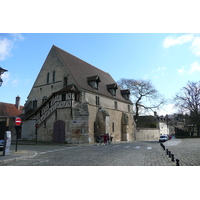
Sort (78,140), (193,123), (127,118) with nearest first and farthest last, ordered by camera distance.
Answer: (78,140)
(193,123)
(127,118)

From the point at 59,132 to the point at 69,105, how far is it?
382cm

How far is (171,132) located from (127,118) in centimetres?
6072

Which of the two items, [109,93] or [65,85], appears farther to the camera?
[109,93]

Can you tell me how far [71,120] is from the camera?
2261cm

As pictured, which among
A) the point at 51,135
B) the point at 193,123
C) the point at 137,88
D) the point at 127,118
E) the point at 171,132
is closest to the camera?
the point at 51,135

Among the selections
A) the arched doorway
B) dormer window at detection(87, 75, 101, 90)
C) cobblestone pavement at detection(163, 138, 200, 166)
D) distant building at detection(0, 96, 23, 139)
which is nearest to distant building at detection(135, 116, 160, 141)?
dormer window at detection(87, 75, 101, 90)

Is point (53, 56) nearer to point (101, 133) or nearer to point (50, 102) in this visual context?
point (50, 102)

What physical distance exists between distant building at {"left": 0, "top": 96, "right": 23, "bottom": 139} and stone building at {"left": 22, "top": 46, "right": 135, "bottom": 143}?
2.40 m

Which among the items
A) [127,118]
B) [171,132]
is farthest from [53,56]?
[171,132]

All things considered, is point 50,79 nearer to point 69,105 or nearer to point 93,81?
point 93,81

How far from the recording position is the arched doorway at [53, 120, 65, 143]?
23011 millimetres

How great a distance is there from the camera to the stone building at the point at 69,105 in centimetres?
2255

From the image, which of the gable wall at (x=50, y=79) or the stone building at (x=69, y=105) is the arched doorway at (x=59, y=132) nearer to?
the stone building at (x=69, y=105)

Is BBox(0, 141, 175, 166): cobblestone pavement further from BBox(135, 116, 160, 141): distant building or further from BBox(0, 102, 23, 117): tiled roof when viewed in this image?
BBox(135, 116, 160, 141): distant building
